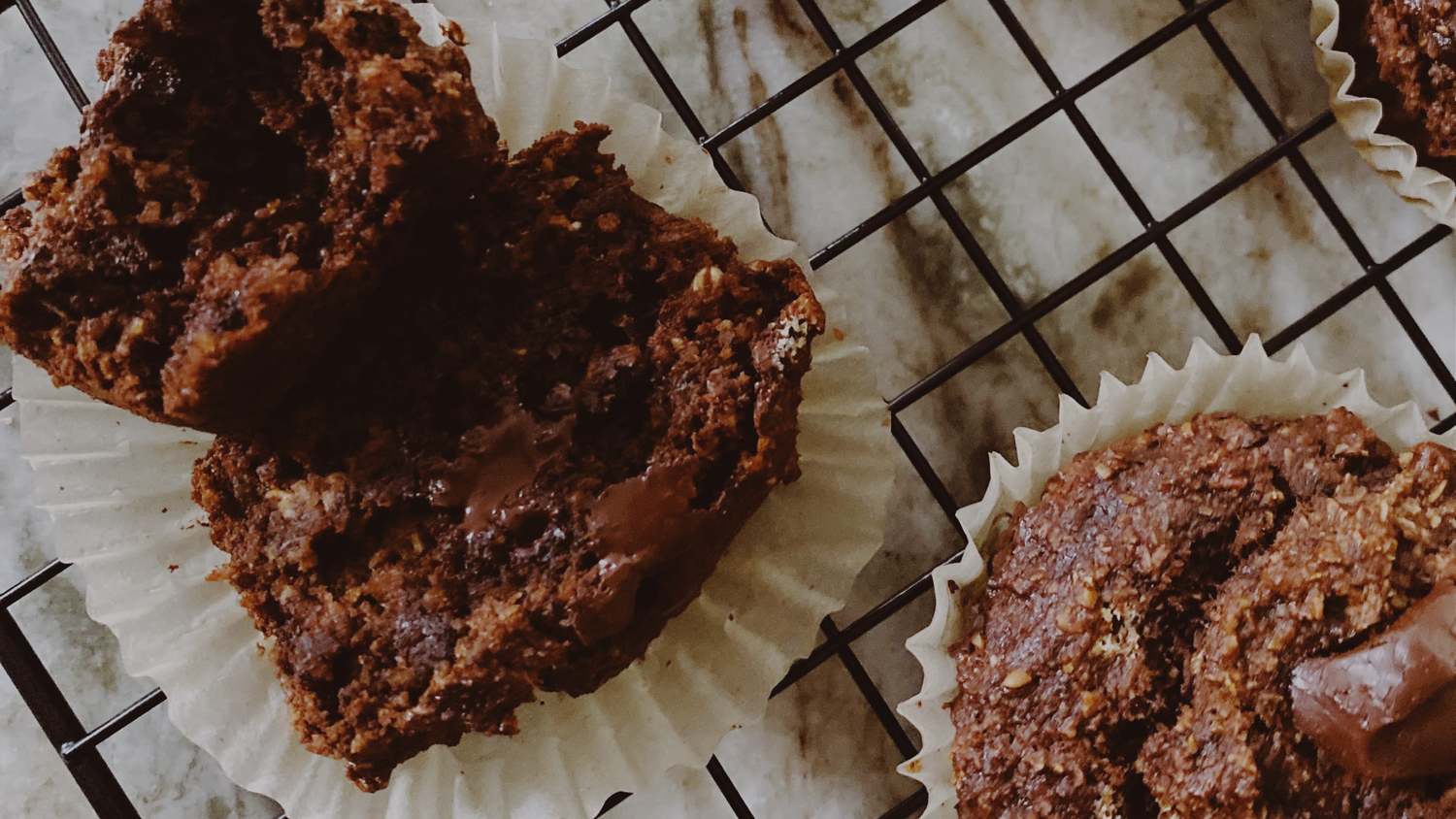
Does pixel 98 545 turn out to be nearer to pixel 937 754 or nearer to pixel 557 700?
pixel 557 700

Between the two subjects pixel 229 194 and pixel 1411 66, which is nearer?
pixel 229 194

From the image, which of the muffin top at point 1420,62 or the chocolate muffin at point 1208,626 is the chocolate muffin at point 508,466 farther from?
the muffin top at point 1420,62

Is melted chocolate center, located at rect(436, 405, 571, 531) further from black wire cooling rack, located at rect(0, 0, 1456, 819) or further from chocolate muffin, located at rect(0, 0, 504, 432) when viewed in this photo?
black wire cooling rack, located at rect(0, 0, 1456, 819)

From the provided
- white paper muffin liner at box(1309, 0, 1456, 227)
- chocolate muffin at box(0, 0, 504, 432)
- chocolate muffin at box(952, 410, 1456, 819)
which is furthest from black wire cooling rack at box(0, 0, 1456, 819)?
chocolate muffin at box(0, 0, 504, 432)

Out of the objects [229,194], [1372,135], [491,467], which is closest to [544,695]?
[491,467]

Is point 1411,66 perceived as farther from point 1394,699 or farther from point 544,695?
point 544,695

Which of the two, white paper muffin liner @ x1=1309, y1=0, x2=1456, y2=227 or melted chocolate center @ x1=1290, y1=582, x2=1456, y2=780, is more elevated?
white paper muffin liner @ x1=1309, y1=0, x2=1456, y2=227
